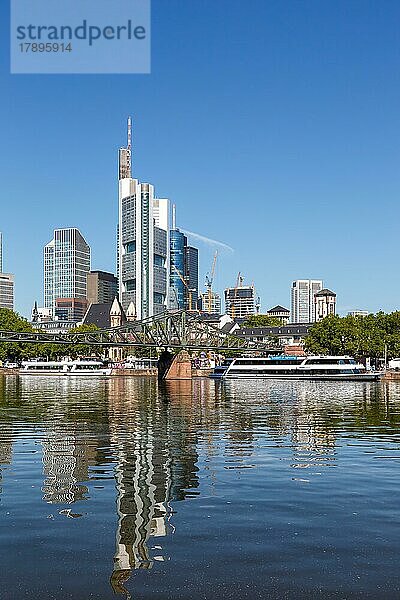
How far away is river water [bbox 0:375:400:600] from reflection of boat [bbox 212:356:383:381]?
102536 millimetres

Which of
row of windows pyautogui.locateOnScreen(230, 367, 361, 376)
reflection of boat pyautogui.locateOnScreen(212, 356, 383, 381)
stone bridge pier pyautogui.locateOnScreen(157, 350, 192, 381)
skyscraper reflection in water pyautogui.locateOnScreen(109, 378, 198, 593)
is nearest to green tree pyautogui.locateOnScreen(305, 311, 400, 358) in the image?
reflection of boat pyautogui.locateOnScreen(212, 356, 383, 381)

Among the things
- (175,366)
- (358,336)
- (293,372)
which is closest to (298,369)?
(293,372)

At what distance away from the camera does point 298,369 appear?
148 m

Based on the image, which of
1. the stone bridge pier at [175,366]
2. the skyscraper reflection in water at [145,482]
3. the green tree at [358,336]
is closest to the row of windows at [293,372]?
the stone bridge pier at [175,366]

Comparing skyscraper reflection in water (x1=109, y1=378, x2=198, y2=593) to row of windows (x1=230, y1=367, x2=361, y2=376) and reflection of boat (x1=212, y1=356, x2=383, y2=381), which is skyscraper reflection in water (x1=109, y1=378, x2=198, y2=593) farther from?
row of windows (x1=230, y1=367, x2=361, y2=376)

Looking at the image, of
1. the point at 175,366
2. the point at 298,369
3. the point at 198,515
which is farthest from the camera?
the point at 175,366

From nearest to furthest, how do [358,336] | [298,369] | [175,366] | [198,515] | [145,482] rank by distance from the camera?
1. [198,515]
2. [145,482]
3. [298,369]
4. [175,366]
5. [358,336]

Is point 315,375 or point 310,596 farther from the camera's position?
point 315,375

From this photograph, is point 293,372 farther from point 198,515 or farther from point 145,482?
point 198,515

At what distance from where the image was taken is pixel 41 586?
50.1 ft

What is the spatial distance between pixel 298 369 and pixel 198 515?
128007mm

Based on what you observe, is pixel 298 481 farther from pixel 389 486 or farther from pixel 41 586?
pixel 41 586

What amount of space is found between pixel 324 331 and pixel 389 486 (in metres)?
170

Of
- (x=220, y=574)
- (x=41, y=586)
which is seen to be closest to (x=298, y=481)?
(x=220, y=574)
